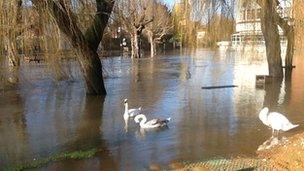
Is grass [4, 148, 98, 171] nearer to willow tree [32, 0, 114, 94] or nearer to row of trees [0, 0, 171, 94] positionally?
row of trees [0, 0, 171, 94]

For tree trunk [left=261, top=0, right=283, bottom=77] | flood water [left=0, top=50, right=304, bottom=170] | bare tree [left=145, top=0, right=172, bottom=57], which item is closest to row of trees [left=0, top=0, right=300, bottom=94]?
tree trunk [left=261, top=0, right=283, bottom=77]

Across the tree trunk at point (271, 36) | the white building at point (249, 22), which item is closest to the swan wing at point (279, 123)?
the white building at point (249, 22)

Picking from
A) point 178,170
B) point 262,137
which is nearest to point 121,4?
point 262,137

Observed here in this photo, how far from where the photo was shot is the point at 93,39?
17719 millimetres

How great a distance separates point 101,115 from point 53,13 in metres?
3.46

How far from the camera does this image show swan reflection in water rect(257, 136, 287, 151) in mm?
10064

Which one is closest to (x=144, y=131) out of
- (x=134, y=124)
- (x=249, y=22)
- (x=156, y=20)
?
(x=134, y=124)

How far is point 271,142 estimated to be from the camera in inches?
414

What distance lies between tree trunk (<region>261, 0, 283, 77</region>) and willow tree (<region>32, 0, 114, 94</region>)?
5.28 metres

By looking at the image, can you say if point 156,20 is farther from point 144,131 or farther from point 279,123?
point 279,123

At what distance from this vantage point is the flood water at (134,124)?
10.1 metres

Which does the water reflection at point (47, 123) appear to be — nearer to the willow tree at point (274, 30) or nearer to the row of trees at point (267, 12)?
the row of trees at point (267, 12)

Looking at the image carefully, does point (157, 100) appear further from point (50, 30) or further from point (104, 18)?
point (50, 30)

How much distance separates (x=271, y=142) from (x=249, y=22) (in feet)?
29.1
